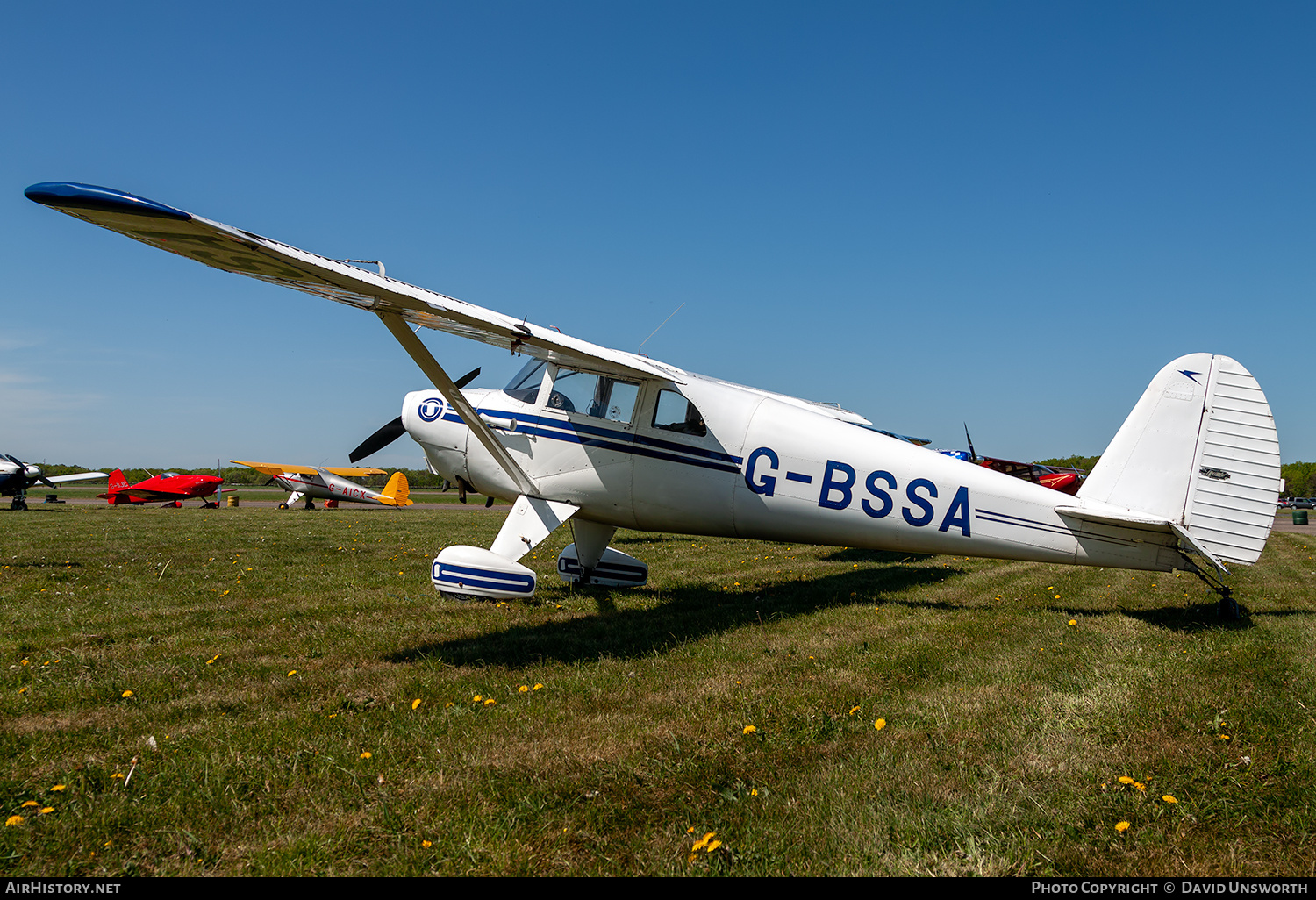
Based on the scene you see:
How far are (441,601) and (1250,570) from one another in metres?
12.7

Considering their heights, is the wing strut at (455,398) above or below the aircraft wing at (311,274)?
below

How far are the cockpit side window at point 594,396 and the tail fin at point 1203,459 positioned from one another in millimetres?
4932

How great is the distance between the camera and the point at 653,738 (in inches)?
150

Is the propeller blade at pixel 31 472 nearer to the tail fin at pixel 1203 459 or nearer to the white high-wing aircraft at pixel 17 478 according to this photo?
the white high-wing aircraft at pixel 17 478

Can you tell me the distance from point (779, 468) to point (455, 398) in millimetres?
3580

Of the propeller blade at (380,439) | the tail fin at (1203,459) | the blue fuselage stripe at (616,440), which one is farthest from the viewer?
the propeller blade at (380,439)

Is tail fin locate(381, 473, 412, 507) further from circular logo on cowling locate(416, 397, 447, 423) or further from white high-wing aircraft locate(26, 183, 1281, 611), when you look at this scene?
white high-wing aircraft locate(26, 183, 1281, 611)

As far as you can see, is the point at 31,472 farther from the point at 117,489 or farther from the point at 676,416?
the point at 676,416

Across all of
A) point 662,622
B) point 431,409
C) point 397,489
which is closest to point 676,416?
point 662,622

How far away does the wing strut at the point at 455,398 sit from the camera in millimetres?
6879

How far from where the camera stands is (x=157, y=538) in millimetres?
15211

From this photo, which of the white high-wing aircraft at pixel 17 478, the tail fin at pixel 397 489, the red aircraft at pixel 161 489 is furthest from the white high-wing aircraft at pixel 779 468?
the red aircraft at pixel 161 489

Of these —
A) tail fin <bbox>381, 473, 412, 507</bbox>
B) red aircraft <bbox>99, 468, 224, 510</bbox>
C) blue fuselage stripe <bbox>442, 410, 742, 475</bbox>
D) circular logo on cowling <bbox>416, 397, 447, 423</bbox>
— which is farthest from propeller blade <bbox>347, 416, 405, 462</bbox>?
red aircraft <bbox>99, 468, 224, 510</bbox>
